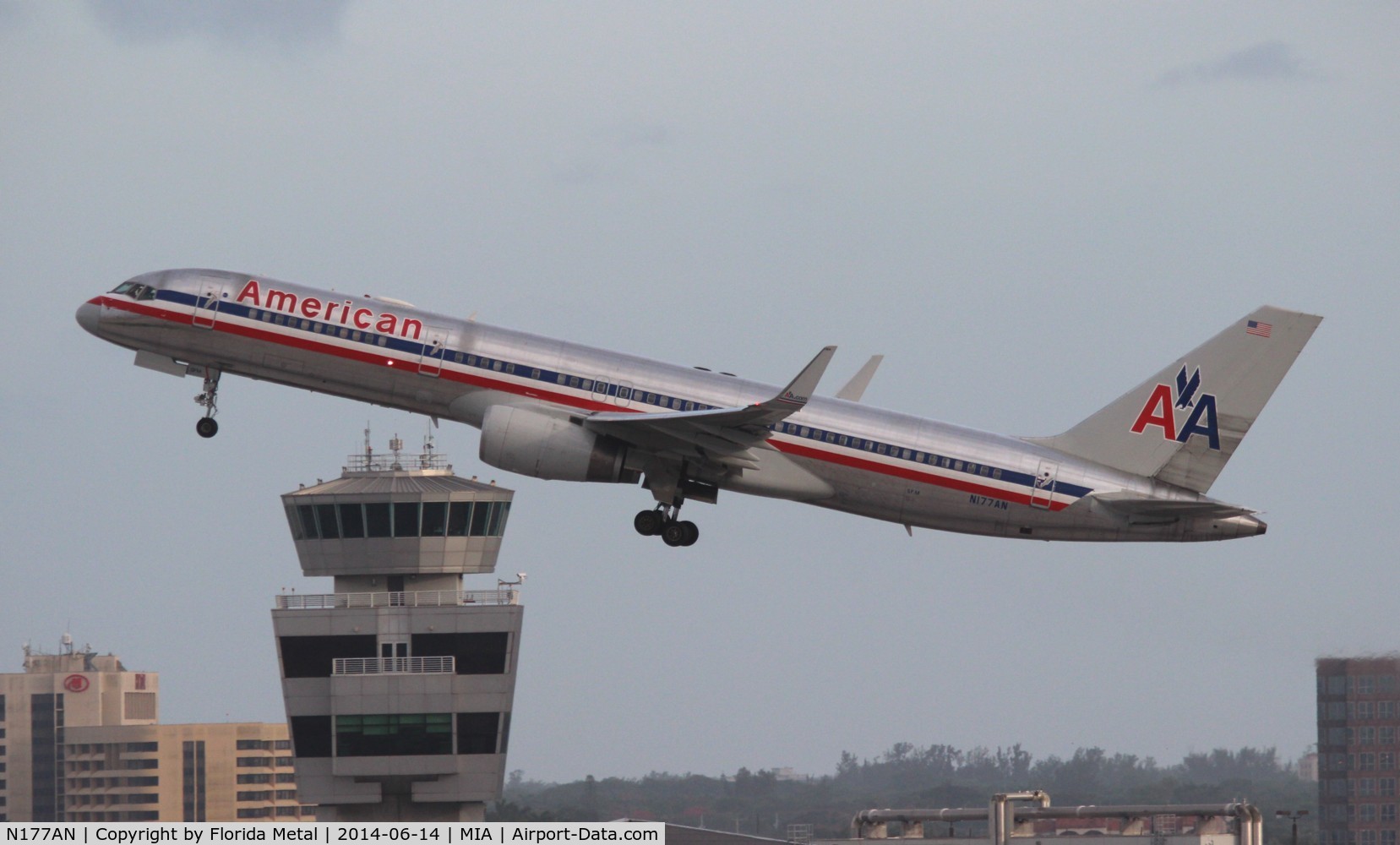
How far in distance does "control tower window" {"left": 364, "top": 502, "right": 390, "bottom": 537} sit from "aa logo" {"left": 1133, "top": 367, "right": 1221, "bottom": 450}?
4805cm

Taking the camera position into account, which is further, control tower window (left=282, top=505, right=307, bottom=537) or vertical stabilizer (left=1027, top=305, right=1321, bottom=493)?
control tower window (left=282, top=505, right=307, bottom=537)

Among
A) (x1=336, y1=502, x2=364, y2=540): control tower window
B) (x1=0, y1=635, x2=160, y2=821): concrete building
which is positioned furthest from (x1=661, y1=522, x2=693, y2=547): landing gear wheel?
(x1=0, y1=635, x2=160, y2=821): concrete building

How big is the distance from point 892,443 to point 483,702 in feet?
130

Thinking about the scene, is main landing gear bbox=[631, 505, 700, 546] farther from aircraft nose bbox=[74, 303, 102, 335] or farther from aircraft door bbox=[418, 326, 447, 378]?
aircraft nose bbox=[74, 303, 102, 335]

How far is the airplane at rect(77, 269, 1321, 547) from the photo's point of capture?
2234 inches

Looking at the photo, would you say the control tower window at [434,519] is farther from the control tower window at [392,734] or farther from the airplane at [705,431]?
the airplane at [705,431]

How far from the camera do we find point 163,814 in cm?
17712

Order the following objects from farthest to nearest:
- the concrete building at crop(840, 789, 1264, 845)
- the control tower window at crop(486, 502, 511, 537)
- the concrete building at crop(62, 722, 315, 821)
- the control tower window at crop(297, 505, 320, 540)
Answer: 1. the concrete building at crop(62, 722, 315, 821)
2. the control tower window at crop(486, 502, 511, 537)
3. the control tower window at crop(297, 505, 320, 540)
4. the concrete building at crop(840, 789, 1264, 845)

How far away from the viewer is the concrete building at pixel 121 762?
17912cm

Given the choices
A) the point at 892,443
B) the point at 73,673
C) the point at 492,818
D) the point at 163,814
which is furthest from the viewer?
the point at 73,673

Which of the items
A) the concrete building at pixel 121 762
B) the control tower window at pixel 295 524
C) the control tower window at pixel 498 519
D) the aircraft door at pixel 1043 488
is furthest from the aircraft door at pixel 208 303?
the concrete building at pixel 121 762

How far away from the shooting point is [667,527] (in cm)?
5909

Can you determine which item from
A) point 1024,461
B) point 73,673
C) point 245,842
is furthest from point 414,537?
point 73,673

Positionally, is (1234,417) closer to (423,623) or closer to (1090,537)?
(1090,537)
